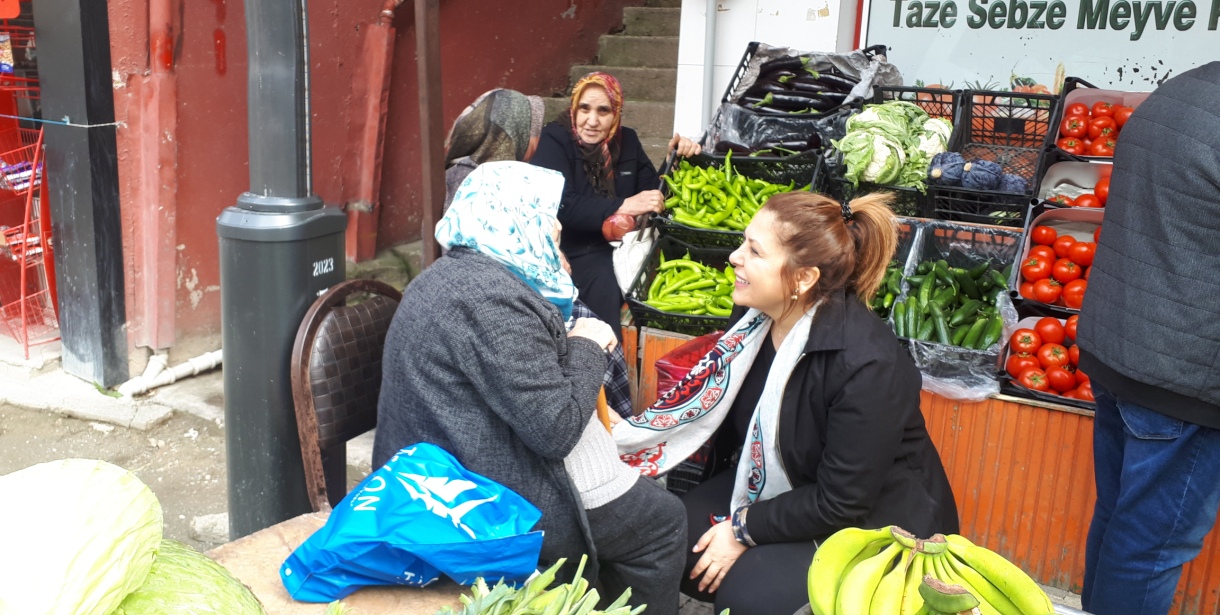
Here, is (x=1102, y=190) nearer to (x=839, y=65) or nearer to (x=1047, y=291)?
(x=1047, y=291)

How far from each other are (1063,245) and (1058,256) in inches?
2.3

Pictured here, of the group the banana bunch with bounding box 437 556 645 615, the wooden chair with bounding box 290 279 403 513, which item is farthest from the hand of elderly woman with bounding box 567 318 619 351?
the banana bunch with bounding box 437 556 645 615

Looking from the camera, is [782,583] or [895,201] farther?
[895,201]

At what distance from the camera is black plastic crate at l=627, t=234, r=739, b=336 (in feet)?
13.8

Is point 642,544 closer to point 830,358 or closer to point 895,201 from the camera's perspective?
point 830,358

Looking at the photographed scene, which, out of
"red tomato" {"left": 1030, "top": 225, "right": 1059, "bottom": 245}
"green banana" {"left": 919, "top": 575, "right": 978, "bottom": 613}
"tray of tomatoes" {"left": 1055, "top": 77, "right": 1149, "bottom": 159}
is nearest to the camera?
"green banana" {"left": 919, "top": 575, "right": 978, "bottom": 613}

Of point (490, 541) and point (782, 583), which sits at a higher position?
point (490, 541)

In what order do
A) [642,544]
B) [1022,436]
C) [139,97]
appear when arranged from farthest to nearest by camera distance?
[139,97] → [1022,436] → [642,544]

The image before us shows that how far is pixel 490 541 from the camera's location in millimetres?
1979

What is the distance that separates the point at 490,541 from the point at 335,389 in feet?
2.83

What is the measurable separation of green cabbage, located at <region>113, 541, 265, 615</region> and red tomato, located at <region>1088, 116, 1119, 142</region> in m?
4.53

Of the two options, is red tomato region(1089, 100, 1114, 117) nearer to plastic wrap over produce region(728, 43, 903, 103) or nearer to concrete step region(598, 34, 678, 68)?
plastic wrap over produce region(728, 43, 903, 103)

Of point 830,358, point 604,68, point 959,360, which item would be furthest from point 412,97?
point 830,358

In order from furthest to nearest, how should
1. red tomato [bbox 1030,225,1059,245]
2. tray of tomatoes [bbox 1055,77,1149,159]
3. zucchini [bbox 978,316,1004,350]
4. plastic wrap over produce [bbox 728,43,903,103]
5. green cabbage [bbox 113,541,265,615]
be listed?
plastic wrap over produce [bbox 728,43,903,103] → tray of tomatoes [bbox 1055,77,1149,159] → red tomato [bbox 1030,225,1059,245] → zucchini [bbox 978,316,1004,350] → green cabbage [bbox 113,541,265,615]
